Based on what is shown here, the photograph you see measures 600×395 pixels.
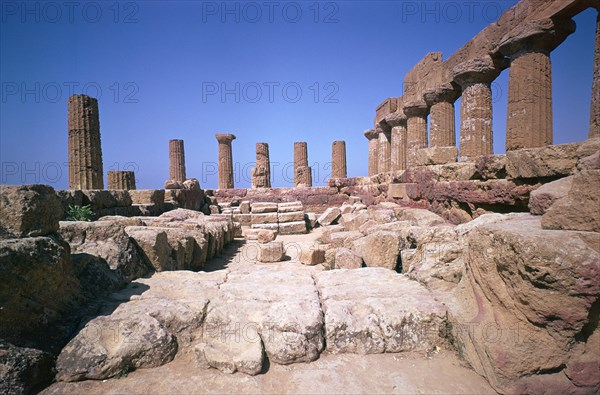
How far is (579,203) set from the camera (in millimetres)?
1961

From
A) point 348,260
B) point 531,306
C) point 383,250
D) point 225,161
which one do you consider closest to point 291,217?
point 348,260

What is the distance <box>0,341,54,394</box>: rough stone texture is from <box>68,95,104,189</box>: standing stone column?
10.3m

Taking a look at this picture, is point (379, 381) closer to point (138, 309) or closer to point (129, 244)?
A: point (138, 309)

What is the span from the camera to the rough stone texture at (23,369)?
1844mm

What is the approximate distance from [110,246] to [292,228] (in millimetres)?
7551

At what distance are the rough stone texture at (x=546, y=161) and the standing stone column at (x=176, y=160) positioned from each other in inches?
707

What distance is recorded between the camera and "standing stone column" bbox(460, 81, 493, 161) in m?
7.86

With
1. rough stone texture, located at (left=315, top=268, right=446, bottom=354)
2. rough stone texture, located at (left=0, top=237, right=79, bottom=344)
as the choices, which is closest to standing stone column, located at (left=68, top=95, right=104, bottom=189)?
rough stone texture, located at (left=0, top=237, right=79, bottom=344)

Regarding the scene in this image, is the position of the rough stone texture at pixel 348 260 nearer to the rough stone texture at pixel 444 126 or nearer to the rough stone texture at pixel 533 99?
the rough stone texture at pixel 533 99

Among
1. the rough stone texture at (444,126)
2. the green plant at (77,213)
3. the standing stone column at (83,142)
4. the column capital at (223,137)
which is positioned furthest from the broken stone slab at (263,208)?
the column capital at (223,137)

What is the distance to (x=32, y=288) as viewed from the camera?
224cm

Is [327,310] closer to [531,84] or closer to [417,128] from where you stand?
[531,84]

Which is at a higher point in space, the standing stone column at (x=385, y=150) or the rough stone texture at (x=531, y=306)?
the standing stone column at (x=385, y=150)

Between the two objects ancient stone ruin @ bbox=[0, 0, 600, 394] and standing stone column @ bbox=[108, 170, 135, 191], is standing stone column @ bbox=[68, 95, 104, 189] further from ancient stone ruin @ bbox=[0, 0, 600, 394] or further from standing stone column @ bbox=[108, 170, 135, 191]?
ancient stone ruin @ bbox=[0, 0, 600, 394]
